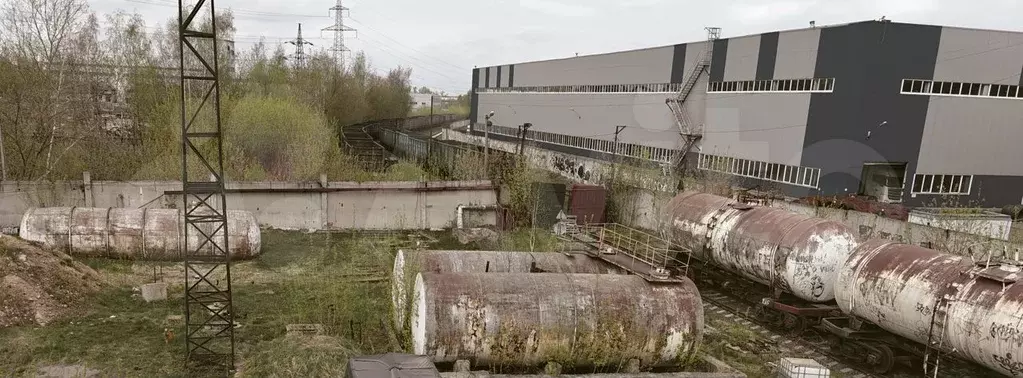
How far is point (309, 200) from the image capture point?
22094 millimetres

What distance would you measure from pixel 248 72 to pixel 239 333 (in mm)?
30256

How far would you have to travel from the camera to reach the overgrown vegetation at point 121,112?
22500 mm

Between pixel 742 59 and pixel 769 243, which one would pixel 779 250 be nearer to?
pixel 769 243

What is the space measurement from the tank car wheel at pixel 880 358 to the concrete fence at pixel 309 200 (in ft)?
48.6

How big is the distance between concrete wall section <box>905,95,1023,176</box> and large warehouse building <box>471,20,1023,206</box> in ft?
0.18

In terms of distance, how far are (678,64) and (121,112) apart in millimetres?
31809

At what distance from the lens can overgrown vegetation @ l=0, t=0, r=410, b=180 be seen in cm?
2250

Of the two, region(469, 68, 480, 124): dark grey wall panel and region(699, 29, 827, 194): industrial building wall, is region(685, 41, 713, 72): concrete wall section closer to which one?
region(699, 29, 827, 194): industrial building wall

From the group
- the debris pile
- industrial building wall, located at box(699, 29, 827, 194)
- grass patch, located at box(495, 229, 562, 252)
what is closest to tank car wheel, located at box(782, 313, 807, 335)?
grass patch, located at box(495, 229, 562, 252)

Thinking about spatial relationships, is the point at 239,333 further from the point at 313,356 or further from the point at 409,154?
the point at 409,154

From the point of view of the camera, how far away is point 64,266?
46.7 ft

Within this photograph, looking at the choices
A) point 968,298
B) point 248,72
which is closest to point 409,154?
point 248,72

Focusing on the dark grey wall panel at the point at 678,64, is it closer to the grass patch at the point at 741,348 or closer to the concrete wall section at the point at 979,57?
the concrete wall section at the point at 979,57

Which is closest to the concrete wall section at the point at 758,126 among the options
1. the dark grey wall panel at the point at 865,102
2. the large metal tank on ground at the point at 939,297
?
the dark grey wall panel at the point at 865,102
